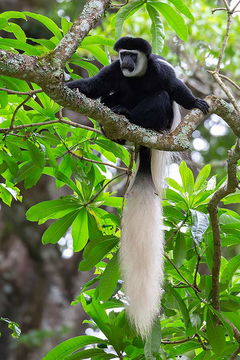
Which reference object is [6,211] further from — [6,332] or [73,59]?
[73,59]

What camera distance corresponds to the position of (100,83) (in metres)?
2.38

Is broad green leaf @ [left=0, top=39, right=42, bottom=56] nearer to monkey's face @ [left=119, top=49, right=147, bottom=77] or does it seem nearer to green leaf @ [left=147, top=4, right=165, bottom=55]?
green leaf @ [left=147, top=4, right=165, bottom=55]

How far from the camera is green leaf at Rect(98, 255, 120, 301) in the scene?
5.98 feet

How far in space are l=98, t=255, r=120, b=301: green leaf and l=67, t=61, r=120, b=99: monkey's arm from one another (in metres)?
0.76

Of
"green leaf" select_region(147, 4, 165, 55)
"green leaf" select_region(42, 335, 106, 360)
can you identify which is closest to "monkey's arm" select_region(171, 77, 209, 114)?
"green leaf" select_region(147, 4, 165, 55)

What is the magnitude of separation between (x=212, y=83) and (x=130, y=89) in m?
2.32

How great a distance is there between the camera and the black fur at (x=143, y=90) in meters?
2.28

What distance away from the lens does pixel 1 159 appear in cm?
185

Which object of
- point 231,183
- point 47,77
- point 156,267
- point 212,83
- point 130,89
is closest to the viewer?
point 47,77

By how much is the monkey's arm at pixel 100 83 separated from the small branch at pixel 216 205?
2.64 ft

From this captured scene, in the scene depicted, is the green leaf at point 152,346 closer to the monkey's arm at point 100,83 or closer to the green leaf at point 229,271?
the green leaf at point 229,271

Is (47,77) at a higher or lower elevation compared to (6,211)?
higher

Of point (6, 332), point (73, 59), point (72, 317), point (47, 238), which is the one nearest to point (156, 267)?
point (47, 238)

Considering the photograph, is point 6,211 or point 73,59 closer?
point 73,59
